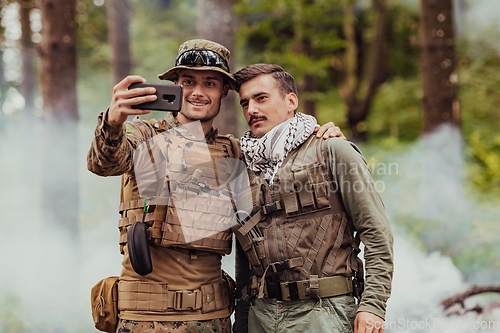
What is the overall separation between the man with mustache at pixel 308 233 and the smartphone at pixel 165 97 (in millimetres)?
690

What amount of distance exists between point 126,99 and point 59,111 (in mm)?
4153

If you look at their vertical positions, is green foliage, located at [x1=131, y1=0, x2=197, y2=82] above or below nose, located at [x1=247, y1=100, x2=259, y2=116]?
above

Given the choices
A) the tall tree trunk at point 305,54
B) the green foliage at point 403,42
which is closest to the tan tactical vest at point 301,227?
the tall tree trunk at point 305,54

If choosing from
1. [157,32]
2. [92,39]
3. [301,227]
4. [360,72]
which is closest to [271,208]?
[301,227]

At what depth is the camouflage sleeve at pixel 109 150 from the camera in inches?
79.4

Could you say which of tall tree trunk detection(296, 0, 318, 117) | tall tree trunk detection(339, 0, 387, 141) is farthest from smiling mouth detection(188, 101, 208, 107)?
tall tree trunk detection(339, 0, 387, 141)

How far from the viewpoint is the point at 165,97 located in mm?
1999

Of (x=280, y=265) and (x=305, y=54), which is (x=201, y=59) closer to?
(x=280, y=265)

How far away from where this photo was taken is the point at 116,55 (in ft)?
34.9

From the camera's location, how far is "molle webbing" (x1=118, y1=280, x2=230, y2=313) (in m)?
2.32

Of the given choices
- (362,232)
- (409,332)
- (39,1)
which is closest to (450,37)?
(409,332)

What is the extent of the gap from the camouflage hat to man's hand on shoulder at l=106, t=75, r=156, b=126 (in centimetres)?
64

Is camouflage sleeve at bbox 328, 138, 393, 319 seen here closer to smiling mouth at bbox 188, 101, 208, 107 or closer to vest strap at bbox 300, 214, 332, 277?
vest strap at bbox 300, 214, 332, 277

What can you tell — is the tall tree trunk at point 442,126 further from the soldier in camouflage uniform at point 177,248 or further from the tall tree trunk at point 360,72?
the tall tree trunk at point 360,72
